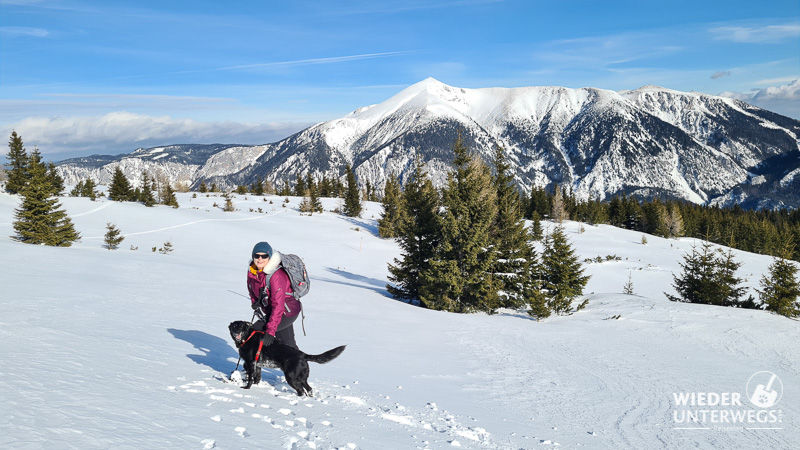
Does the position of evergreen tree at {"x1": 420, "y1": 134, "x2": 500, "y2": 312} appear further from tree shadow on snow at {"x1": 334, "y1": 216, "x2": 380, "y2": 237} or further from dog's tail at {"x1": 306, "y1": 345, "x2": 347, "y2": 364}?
tree shadow on snow at {"x1": 334, "y1": 216, "x2": 380, "y2": 237}

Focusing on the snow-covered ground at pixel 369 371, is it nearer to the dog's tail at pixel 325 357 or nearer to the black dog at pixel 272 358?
the black dog at pixel 272 358

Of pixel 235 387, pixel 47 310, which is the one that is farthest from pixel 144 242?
pixel 235 387

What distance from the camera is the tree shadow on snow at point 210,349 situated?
6.59 meters

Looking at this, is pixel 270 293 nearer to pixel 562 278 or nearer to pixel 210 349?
pixel 210 349

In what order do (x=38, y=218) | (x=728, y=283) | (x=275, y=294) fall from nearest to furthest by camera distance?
(x=275, y=294), (x=38, y=218), (x=728, y=283)

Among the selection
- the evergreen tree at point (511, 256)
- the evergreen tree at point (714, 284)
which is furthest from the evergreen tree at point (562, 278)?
the evergreen tree at point (714, 284)

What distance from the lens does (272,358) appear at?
18.7ft

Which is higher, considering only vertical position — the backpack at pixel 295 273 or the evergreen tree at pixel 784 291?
the backpack at pixel 295 273

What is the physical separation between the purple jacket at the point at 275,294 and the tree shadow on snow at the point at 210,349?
1529 millimetres

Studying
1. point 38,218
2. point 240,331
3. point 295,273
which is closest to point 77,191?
point 38,218

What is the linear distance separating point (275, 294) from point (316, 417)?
5.47 ft

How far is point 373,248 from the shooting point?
131 ft

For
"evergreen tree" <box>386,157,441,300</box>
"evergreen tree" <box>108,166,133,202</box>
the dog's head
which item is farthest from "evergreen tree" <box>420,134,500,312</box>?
"evergreen tree" <box>108,166,133,202</box>

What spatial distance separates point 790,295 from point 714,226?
75783 mm
